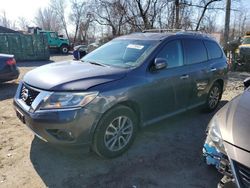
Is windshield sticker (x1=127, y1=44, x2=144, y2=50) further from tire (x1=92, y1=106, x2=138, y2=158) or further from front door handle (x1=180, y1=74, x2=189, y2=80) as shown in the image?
tire (x1=92, y1=106, x2=138, y2=158)

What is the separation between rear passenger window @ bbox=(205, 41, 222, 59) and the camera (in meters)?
5.21

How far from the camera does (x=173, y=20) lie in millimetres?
14820

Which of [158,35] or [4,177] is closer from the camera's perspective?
[4,177]

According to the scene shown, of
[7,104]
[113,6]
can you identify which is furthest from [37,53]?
[7,104]

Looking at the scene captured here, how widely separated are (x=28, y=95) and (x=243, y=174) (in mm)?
2706

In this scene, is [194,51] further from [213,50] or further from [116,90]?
[116,90]

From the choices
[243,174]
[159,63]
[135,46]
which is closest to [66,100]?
[159,63]

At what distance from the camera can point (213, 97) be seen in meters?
5.56

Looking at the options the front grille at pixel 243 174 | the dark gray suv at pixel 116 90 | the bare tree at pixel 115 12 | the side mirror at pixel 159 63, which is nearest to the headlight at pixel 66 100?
the dark gray suv at pixel 116 90

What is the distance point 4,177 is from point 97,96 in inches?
59.4

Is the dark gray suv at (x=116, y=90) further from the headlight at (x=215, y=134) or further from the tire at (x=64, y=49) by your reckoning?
the tire at (x=64, y=49)

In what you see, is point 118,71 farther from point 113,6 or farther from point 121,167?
point 113,6

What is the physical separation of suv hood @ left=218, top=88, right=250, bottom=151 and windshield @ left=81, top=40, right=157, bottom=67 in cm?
144

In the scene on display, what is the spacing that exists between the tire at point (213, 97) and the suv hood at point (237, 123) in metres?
2.25
